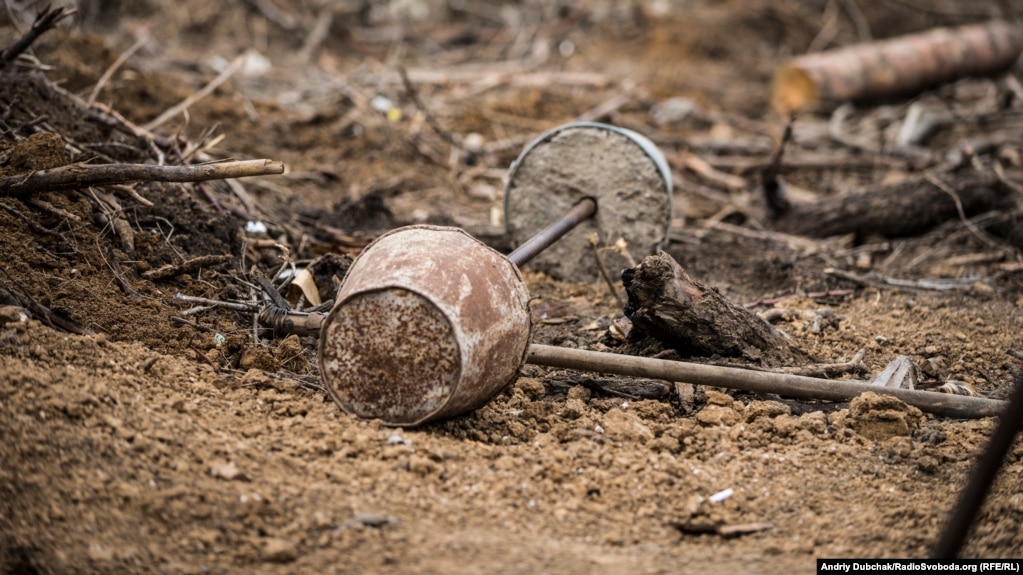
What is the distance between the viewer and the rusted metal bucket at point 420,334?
8.62ft

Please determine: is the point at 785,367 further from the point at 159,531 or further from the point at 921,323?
the point at 159,531

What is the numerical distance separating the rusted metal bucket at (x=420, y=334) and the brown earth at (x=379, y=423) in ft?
0.40

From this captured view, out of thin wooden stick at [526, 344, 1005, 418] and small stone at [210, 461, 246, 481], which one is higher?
small stone at [210, 461, 246, 481]

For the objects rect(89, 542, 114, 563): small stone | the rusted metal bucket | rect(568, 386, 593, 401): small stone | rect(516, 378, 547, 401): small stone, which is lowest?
rect(568, 386, 593, 401): small stone

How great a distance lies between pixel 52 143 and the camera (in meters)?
3.54

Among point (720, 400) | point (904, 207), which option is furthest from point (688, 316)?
→ point (904, 207)

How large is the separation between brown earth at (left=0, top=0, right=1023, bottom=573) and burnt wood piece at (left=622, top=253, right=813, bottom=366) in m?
0.21

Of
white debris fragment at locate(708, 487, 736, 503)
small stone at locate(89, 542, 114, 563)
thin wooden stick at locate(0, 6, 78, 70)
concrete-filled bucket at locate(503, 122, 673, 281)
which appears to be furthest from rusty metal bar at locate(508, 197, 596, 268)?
thin wooden stick at locate(0, 6, 78, 70)

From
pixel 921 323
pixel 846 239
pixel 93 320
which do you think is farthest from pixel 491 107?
pixel 93 320

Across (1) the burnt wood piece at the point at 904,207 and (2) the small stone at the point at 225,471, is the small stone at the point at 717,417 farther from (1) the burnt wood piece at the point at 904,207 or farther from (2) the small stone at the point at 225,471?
(1) the burnt wood piece at the point at 904,207

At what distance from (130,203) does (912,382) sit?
3.33 metres

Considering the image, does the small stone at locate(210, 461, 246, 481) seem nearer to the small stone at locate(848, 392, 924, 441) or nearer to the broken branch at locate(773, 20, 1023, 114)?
the small stone at locate(848, 392, 924, 441)

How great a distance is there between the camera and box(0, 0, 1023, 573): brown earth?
2.25 metres

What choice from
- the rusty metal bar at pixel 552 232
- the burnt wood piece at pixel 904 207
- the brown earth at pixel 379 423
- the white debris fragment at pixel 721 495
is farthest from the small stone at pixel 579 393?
the burnt wood piece at pixel 904 207
